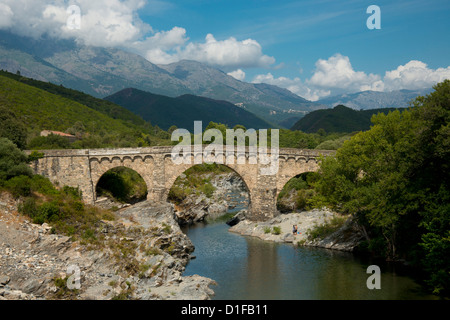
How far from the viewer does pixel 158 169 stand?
143 feet

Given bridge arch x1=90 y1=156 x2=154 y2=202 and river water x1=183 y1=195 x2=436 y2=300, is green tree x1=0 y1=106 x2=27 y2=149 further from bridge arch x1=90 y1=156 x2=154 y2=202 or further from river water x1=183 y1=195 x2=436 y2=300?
river water x1=183 y1=195 x2=436 y2=300

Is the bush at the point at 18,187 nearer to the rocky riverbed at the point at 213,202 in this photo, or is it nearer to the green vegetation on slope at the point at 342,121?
the rocky riverbed at the point at 213,202

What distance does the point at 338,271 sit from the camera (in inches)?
1143

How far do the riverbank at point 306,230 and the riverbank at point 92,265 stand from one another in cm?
1090

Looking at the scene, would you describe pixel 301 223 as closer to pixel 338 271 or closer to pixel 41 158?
pixel 338 271

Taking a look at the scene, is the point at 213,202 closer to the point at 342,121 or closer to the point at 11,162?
the point at 11,162

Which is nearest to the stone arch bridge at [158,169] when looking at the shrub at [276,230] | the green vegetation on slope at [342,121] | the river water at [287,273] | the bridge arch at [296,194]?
the shrub at [276,230]

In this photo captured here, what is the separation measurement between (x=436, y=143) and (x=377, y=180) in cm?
928

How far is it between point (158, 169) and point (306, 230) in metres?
16.9

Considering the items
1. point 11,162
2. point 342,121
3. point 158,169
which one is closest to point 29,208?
point 11,162

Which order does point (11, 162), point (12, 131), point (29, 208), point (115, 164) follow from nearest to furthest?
point (29, 208) < point (11, 162) < point (12, 131) < point (115, 164)

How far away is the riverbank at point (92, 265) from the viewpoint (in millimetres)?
21953

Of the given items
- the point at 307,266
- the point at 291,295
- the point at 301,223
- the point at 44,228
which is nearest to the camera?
the point at 291,295
